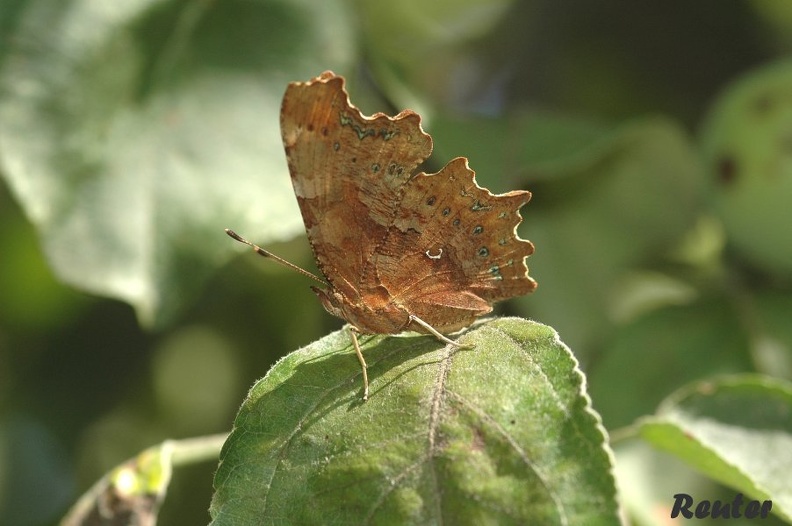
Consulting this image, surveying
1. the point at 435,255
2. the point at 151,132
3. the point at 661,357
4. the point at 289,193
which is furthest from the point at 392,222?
the point at 661,357

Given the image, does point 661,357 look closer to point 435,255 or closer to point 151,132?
point 435,255

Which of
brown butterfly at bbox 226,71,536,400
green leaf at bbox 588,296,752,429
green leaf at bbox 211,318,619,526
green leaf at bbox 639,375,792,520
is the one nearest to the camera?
green leaf at bbox 211,318,619,526

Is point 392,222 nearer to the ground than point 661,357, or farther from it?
nearer to the ground

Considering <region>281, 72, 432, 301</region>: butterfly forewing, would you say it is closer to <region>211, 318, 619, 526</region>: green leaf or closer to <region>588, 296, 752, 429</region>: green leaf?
<region>211, 318, 619, 526</region>: green leaf

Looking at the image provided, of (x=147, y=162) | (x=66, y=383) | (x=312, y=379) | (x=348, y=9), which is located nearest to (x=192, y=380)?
(x=66, y=383)

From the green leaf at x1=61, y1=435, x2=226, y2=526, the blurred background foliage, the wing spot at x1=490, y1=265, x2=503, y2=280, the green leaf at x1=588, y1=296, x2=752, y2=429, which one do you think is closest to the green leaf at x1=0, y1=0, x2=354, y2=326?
the blurred background foliage

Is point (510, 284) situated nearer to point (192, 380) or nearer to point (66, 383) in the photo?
point (192, 380)
